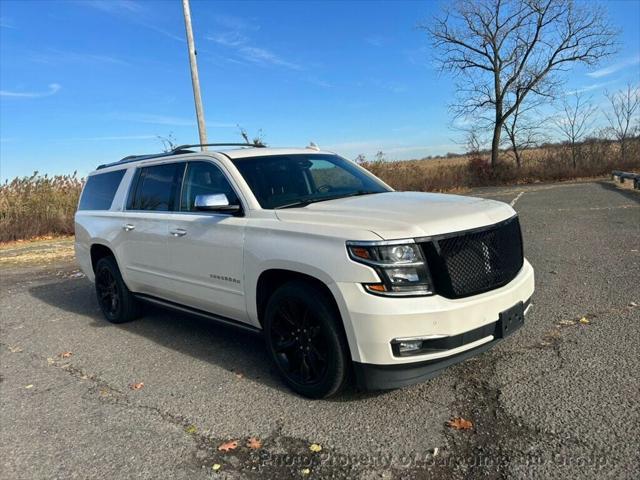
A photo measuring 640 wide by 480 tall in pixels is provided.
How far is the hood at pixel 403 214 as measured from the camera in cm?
322

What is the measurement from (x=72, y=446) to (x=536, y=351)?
3.57 meters

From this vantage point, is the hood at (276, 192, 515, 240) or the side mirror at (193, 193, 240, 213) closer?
the hood at (276, 192, 515, 240)

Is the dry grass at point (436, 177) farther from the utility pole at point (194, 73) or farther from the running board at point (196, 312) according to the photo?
the running board at point (196, 312)

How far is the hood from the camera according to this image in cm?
322

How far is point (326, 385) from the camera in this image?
3508mm

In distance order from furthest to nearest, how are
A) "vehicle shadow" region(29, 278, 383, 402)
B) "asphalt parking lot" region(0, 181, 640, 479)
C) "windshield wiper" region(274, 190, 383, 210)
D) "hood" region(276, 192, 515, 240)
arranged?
"vehicle shadow" region(29, 278, 383, 402) → "windshield wiper" region(274, 190, 383, 210) → "hood" region(276, 192, 515, 240) → "asphalt parking lot" region(0, 181, 640, 479)

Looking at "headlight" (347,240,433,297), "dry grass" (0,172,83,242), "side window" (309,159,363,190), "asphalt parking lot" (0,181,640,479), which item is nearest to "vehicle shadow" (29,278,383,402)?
"asphalt parking lot" (0,181,640,479)

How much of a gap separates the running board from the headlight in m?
1.35

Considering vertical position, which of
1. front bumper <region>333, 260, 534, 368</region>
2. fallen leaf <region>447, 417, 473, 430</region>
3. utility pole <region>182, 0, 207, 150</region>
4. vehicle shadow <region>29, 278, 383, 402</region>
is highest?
utility pole <region>182, 0, 207, 150</region>

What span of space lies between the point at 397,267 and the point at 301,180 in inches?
68.5

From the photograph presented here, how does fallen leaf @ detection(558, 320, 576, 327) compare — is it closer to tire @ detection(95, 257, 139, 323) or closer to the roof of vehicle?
the roof of vehicle

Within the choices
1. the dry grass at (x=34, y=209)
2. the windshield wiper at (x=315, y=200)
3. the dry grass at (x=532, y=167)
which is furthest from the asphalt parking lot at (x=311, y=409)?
the dry grass at (x=532, y=167)

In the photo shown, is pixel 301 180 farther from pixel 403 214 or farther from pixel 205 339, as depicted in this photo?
pixel 205 339

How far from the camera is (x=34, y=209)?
18.8 m
